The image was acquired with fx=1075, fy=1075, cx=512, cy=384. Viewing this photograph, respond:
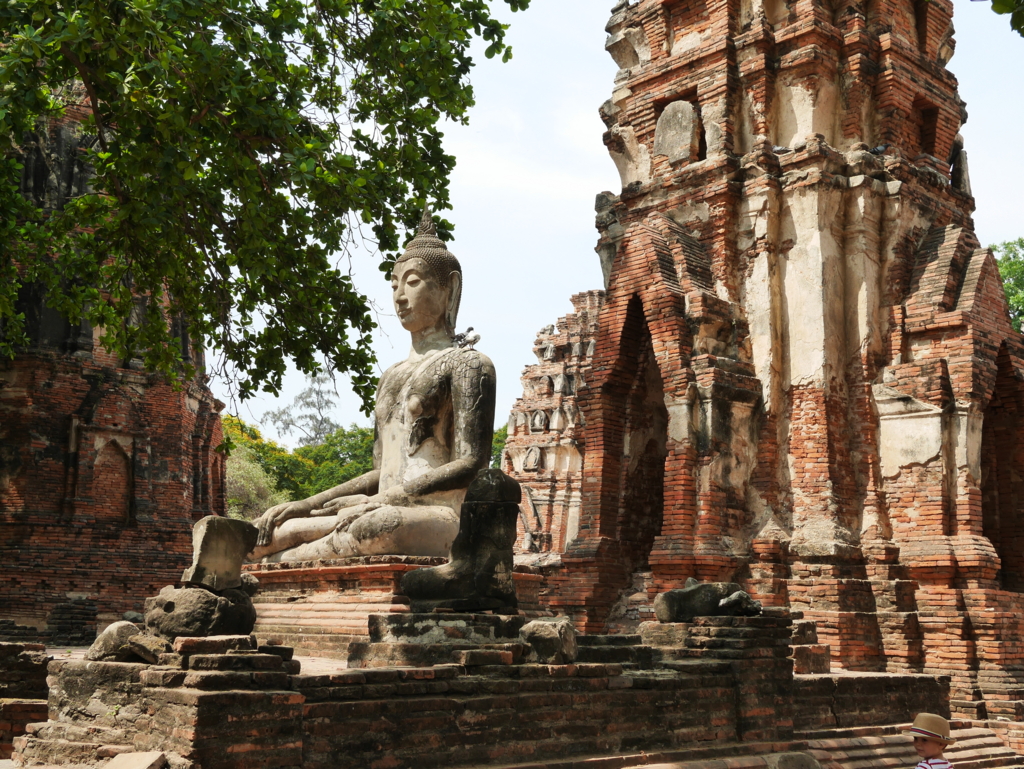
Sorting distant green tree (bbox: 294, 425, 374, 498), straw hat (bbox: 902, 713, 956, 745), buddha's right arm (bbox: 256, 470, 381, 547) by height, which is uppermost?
distant green tree (bbox: 294, 425, 374, 498)

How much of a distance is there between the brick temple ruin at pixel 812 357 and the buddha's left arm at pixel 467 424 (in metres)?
5.36

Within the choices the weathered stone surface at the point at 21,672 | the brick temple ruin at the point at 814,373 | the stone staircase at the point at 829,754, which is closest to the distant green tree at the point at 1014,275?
the brick temple ruin at the point at 814,373

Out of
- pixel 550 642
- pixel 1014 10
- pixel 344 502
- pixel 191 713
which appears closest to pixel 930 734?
pixel 550 642

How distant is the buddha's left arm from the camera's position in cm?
744

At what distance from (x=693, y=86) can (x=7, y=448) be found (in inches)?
497

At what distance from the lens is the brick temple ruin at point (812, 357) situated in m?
12.0

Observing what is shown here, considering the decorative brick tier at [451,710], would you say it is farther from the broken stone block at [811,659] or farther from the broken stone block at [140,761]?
the broken stone block at [811,659]

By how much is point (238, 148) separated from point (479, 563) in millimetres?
3604

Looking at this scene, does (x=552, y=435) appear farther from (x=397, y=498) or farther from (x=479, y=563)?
(x=479, y=563)

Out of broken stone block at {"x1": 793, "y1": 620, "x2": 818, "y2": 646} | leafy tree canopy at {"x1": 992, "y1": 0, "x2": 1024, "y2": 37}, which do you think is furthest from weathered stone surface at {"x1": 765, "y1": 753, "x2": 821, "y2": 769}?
leafy tree canopy at {"x1": 992, "y1": 0, "x2": 1024, "y2": 37}

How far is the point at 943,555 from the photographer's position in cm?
1177

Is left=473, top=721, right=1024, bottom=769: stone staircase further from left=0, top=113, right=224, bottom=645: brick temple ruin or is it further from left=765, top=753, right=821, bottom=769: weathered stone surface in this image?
left=0, top=113, right=224, bottom=645: brick temple ruin

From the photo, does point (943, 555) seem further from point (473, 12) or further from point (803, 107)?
point (473, 12)

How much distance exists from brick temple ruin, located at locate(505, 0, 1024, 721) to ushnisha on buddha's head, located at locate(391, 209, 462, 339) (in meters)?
5.16
